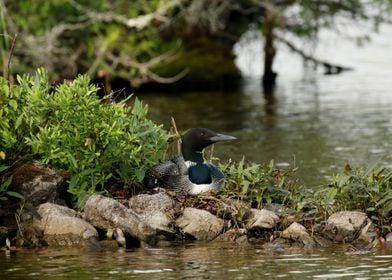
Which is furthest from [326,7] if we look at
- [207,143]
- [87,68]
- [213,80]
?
[207,143]

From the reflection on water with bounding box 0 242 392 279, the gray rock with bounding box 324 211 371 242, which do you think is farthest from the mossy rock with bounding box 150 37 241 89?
the reflection on water with bounding box 0 242 392 279

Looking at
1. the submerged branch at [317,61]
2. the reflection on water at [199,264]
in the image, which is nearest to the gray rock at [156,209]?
the reflection on water at [199,264]

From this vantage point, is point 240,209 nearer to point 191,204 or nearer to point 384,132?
point 191,204

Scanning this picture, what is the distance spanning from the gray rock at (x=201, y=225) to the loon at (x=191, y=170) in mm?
595

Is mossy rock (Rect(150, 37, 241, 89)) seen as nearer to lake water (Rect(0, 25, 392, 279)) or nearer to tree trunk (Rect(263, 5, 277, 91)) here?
lake water (Rect(0, 25, 392, 279))

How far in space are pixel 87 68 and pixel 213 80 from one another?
3792mm

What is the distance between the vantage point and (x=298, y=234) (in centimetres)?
1356

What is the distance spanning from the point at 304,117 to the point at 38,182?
49.9 feet

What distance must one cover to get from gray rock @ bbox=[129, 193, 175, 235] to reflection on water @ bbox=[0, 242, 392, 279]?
30 cm

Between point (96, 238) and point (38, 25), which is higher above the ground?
point (38, 25)

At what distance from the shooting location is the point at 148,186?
48.5 ft

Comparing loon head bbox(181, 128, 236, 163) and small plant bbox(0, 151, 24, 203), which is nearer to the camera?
small plant bbox(0, 151, 24, 203)

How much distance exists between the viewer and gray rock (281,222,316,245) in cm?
1352

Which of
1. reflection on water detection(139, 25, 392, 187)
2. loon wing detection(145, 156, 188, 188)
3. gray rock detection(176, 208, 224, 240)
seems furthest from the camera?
reflection on water detection(139, 25, 392, 187)
